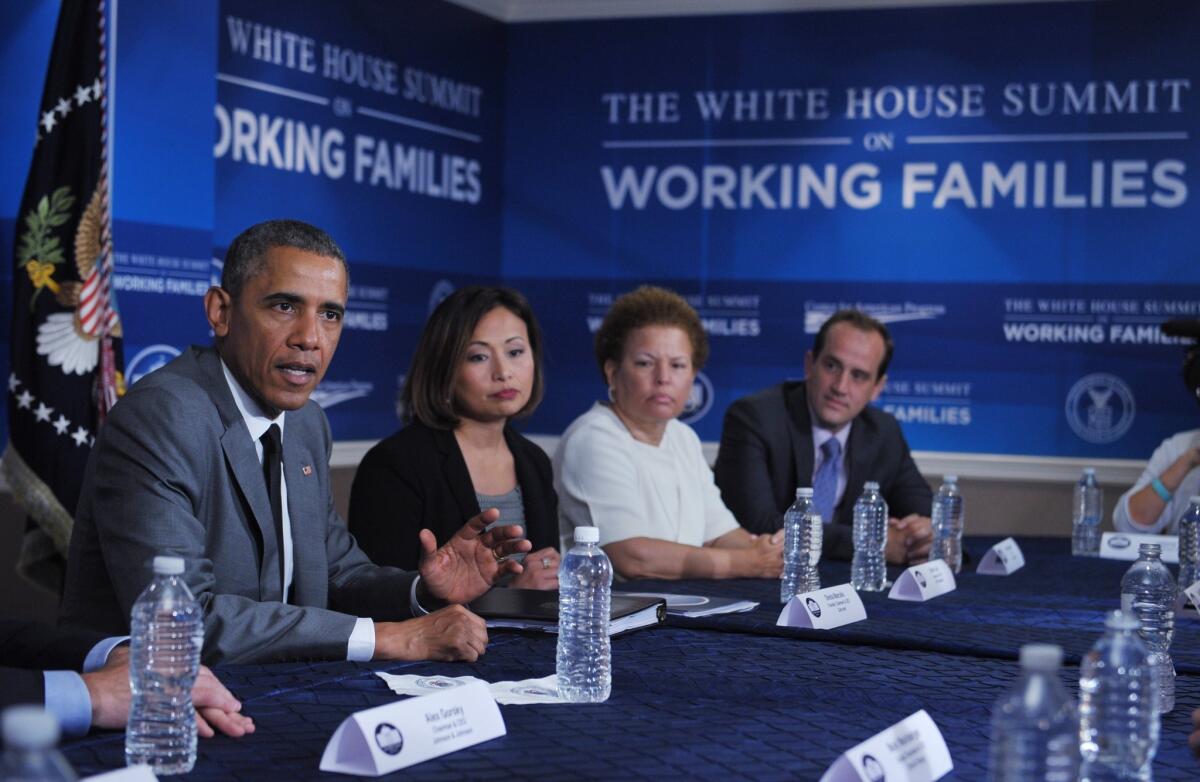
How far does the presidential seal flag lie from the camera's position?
4.18 meters

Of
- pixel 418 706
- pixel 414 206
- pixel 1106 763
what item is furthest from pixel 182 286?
pixel 1106 763

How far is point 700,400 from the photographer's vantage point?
6719 millimetres

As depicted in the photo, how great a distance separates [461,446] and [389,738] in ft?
5.74

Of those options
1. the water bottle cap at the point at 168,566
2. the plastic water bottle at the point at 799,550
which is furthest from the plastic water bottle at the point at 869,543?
the water bottle cap at the point at 168,566

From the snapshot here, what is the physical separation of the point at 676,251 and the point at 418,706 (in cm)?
530

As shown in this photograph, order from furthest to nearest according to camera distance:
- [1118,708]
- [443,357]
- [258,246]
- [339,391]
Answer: [339,391]
[443,357]
[258,246]
[1118,708]

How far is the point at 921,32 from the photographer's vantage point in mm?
6430

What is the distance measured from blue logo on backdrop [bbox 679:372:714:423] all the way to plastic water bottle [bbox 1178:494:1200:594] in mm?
3429

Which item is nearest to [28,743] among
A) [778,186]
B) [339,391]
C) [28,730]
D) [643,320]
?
[28,730]

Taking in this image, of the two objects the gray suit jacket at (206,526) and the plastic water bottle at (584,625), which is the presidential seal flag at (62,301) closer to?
the gray suit jacket at (206,526)

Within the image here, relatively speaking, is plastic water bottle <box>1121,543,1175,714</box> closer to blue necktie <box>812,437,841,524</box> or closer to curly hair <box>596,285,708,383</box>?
curly hair <box>596,285,708,383</box>

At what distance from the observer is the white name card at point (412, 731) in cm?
154

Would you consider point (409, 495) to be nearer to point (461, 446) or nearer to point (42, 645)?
point (461, 446)

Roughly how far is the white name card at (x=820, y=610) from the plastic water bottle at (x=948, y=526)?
1173 mm
